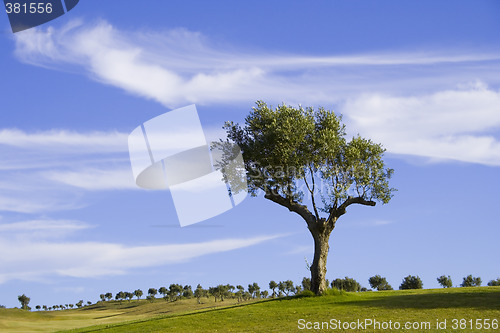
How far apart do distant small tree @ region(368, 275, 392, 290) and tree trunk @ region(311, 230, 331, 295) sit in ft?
249

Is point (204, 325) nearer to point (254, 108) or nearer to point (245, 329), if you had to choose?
point (245, 329)

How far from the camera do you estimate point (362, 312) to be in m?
37.4

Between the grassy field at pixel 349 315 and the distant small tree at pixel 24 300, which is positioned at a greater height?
the grassy field at pixel 349 315

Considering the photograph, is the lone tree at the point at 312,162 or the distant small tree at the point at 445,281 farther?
the distant small tree at the point at 445,281

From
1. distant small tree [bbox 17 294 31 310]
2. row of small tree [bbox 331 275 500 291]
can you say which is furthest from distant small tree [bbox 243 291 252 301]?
distant small tree [bbox 17 294 31 310]

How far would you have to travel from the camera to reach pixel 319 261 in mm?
48906

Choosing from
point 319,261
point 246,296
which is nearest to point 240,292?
point 246,296

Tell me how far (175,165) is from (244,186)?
1101 centimetres

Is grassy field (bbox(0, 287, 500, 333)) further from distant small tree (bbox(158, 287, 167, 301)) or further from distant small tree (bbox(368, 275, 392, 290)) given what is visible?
distant small tree (bbox(158, 287, 167, 301))

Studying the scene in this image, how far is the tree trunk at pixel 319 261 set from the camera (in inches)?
1923

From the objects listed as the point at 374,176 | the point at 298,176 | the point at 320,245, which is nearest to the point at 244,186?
the point at 298,176

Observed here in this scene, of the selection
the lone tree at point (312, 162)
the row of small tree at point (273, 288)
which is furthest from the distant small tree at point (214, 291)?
the lone tree at point (312, 162)

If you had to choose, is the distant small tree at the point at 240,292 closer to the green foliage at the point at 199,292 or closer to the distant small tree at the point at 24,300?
the green foliage at the point at 199,292

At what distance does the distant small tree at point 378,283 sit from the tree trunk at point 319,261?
249ft
